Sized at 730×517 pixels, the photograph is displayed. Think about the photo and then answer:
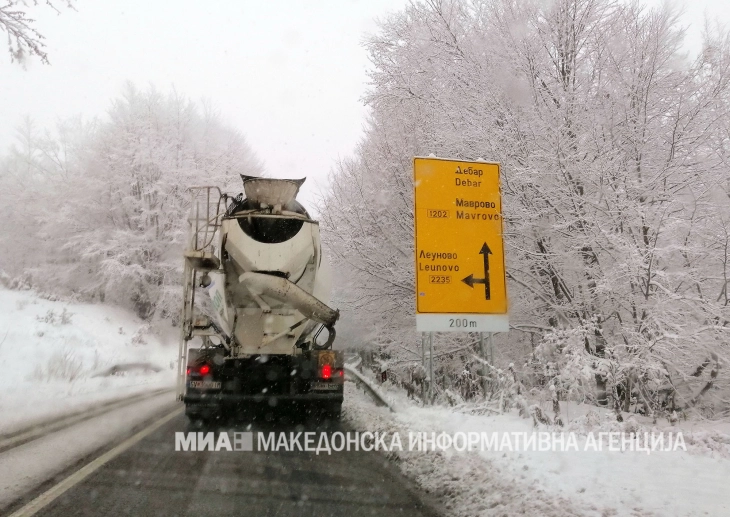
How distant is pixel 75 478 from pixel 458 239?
6.39 m

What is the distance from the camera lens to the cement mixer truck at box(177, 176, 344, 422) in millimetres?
8359

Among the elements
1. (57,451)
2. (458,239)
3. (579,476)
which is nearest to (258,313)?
(57,451)

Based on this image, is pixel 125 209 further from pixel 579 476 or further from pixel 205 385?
pixel 579 476

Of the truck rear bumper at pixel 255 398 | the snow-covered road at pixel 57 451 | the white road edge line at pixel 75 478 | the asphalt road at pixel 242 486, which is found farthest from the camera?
the truck rear bumper at pixel 255 398

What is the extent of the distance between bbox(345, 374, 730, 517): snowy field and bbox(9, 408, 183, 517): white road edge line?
3.28 metres

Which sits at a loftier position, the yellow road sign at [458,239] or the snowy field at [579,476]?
the yellow road sign at [458,239]

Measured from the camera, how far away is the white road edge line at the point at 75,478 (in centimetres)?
427

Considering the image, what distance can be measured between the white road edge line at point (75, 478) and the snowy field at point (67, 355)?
7.15 ft

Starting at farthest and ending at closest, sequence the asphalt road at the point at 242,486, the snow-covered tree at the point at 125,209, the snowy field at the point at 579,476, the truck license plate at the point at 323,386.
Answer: the snow-covered tree at the point at 125,209 → the truck license plate at the point at 323,386 → the asphalt road at the point at 242,486 → the snowy field at the point at 579,476

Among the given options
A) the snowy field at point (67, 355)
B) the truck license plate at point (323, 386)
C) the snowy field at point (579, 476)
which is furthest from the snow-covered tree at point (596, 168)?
the snowy field at point (67, 355)

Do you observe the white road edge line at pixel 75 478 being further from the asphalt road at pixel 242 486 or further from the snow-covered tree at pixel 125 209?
the snow-covered tree at pixel 125 209

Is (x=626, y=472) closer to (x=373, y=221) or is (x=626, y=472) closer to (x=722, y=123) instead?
(x=722, y=123)

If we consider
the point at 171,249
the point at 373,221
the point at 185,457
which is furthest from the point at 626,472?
the point at 171,249

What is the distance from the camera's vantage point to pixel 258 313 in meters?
8.64
